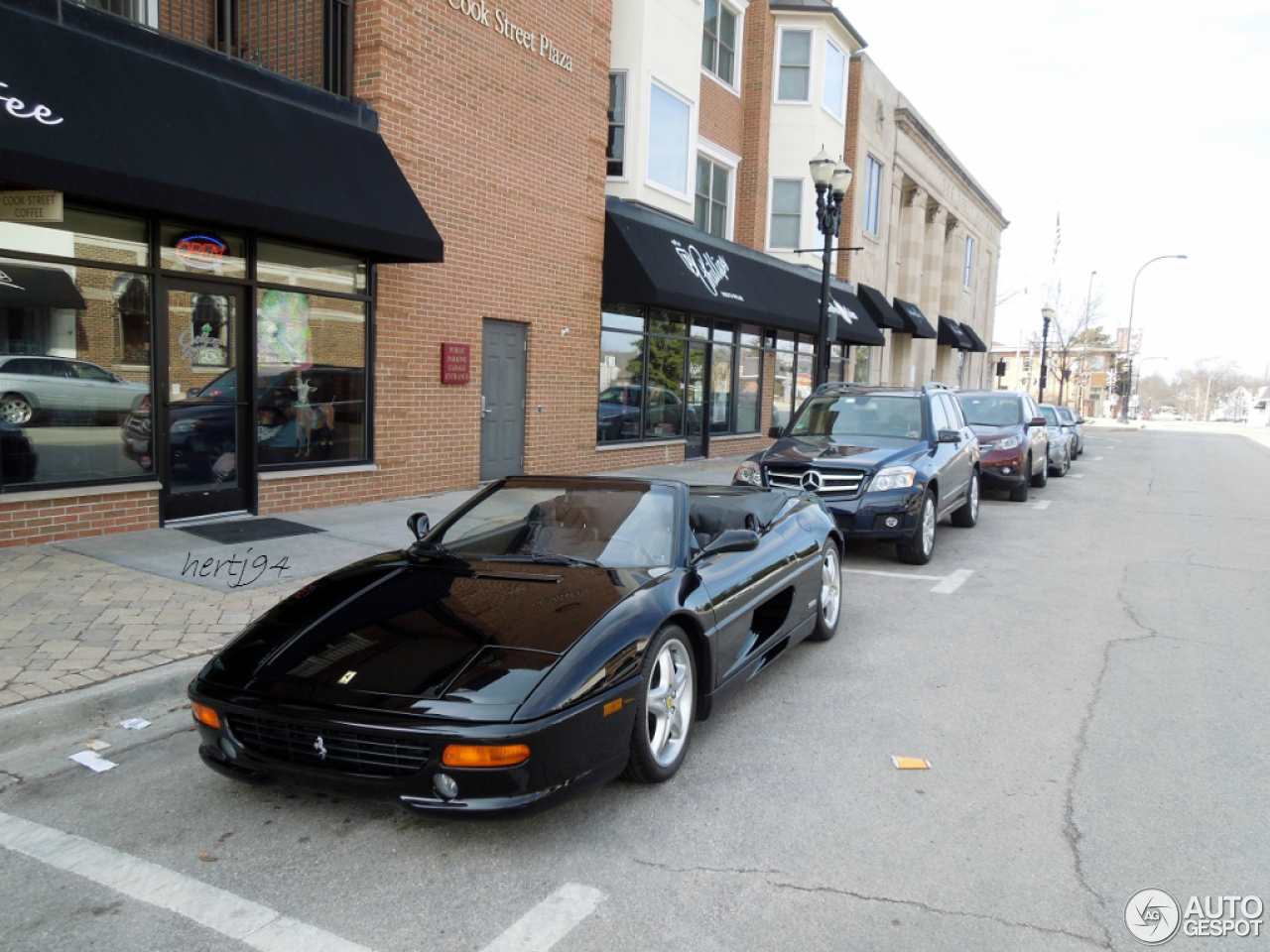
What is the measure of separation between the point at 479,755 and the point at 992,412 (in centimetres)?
1463

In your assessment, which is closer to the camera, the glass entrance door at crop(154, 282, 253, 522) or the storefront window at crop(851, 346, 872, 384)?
the glass entrance door at crop(154, 282, 253, 522)

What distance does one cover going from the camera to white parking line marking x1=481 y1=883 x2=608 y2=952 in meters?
2.82

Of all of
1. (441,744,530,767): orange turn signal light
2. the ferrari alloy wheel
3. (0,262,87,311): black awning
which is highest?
(0,262,87,311): black awning

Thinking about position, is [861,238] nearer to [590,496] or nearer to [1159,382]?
[590,496]

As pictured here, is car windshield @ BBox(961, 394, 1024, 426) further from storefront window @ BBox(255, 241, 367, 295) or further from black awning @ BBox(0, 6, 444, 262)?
storefront window @ BBox(255, 241, 367, 295)

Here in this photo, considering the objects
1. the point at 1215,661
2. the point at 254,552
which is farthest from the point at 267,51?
the point at 1215,661

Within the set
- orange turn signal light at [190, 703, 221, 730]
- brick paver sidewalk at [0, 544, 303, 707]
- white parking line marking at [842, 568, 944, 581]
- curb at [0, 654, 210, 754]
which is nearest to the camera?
orange turn signal light at [190, 703, 221, 730]

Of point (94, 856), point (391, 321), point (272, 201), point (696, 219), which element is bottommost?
point (94, 856)

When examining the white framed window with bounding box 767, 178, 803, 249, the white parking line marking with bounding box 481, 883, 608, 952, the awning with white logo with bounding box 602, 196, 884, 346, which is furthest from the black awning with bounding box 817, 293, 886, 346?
the white parking line marking with bounding box 481, 883, 608, 952

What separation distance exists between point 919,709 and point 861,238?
22599 millimetres

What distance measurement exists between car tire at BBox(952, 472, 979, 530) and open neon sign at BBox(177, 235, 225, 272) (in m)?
8.74

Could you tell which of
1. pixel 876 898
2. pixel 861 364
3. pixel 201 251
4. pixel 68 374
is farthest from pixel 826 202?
pixel 861 364

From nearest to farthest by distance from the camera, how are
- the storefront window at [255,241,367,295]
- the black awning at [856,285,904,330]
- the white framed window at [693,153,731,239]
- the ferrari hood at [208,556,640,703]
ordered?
the ferrari hood at [208,556,640,703] → the storefront window at [255,241,367,295] → the white framed window at [693,153,731,239] → the black awning at [856,285,904,330]

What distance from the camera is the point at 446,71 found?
35.6 ft
